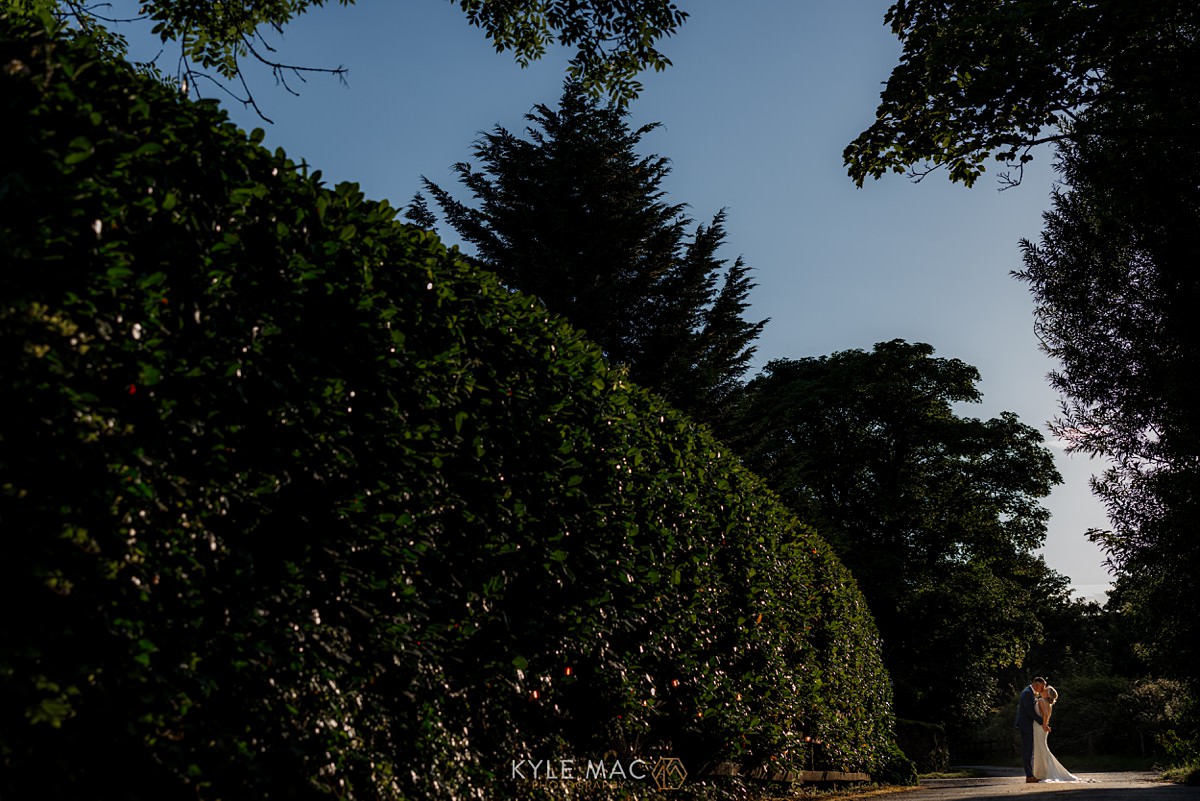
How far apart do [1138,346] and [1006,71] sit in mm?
8958

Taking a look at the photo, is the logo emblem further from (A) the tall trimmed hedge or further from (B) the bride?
(B) the bride

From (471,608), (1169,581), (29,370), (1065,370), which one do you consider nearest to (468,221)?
(1065,370)

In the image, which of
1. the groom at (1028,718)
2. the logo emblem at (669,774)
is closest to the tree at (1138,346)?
the groom at (1028,718)

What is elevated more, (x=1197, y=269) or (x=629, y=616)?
(x=1197, y=269)

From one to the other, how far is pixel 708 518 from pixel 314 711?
5066mm

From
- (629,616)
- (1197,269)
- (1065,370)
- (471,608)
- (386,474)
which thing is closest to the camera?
(386,474)

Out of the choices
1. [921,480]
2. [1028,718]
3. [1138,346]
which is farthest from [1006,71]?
[921,480]

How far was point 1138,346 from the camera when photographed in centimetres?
1742

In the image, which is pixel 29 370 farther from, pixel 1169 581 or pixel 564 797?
pixel 1169 581

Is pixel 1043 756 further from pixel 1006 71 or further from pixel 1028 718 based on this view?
pixel 1006 71

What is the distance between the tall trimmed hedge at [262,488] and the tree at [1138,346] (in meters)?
11.8

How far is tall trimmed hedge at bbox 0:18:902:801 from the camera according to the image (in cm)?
297

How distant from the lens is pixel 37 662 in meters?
2.90

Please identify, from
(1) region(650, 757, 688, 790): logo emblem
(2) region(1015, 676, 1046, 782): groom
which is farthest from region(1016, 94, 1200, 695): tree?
(1) region(650, 757, 688, 790): logo emblem
